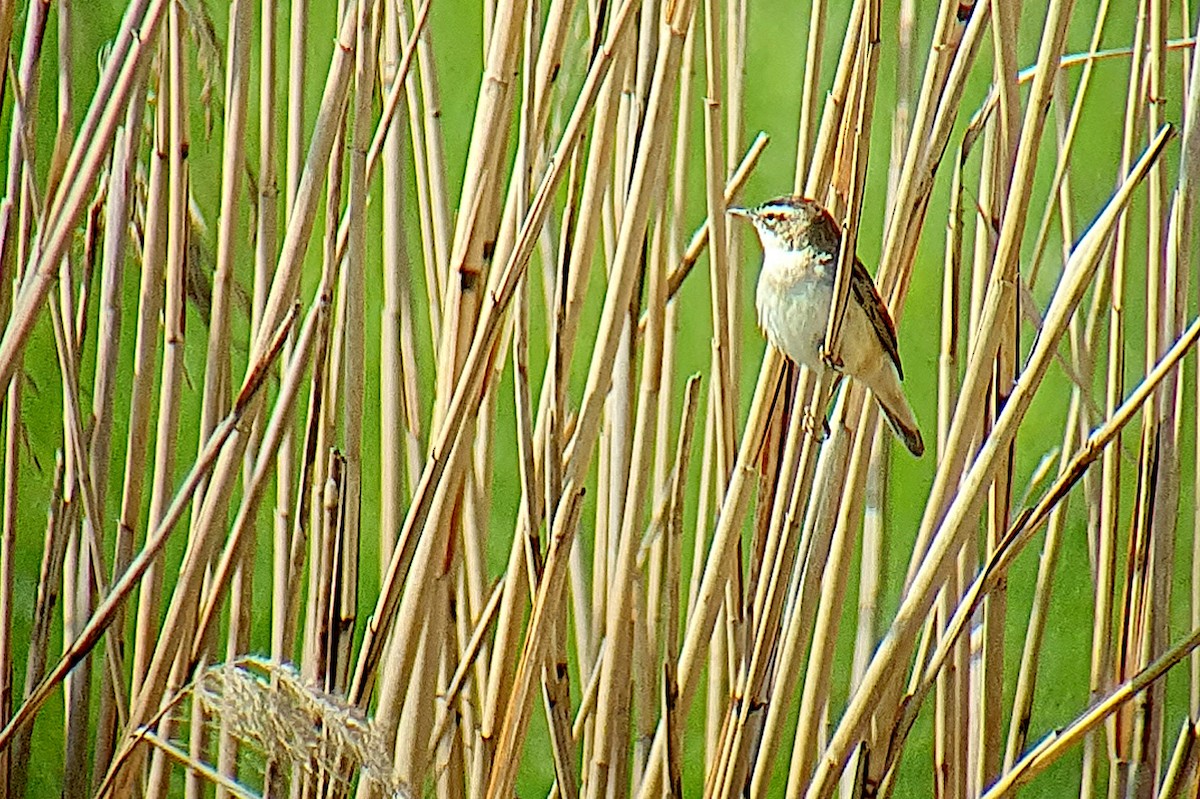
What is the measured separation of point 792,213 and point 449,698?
37 cm

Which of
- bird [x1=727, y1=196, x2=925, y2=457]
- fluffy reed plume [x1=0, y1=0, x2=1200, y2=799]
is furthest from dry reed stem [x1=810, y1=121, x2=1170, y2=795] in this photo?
bird [x1=727, y1=196, x2=925, y2=457]

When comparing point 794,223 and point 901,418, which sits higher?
point 794,223

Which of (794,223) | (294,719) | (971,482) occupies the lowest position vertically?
(294,719)

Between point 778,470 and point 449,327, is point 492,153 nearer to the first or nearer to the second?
point 449,327

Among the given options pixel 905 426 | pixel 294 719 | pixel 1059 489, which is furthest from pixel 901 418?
pixel 294 719

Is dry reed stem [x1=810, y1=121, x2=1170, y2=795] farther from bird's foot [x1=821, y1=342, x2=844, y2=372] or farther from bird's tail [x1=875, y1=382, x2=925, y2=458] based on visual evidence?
bird's tail [x1=875, y1=382, x2=925, y2=458]

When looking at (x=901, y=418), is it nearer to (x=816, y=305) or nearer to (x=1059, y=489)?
(x=816, y=305)

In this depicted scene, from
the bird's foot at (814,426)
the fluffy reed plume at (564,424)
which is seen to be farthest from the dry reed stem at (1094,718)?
the bird's foot at (814,426)

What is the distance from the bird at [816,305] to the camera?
2.51 ft

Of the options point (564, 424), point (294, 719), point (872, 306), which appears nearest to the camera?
point (294, 719)

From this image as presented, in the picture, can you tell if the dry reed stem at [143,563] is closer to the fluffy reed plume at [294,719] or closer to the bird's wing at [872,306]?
the fluffy reed plume at [294,719]

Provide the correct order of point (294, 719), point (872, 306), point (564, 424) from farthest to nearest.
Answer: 1. point (872, 306)
2. point (564, 424)
3. point (294, 719)

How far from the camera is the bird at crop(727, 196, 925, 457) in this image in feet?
2.51

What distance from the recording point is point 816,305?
856 mm
